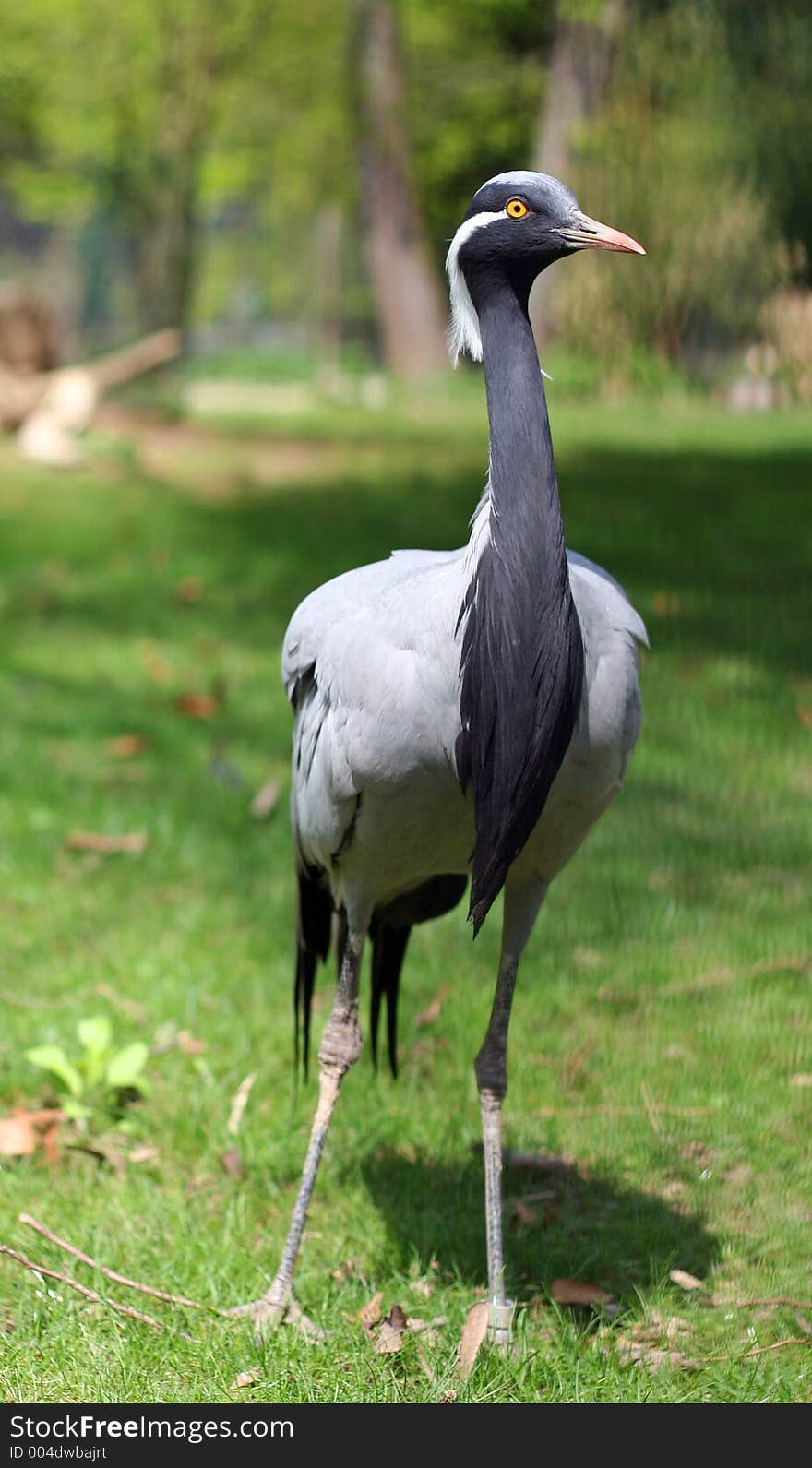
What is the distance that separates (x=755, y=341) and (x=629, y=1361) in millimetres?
8537

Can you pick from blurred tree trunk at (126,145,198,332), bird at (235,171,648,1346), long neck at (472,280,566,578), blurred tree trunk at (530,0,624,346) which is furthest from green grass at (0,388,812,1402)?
blurred tree trunk at (126,145,198,332)

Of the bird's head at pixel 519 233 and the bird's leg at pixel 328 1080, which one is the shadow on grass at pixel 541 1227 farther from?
the bird's head at pixel 519 233

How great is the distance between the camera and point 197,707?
7.23 meters

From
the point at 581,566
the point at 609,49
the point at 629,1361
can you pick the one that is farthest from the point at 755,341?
the point at 629,1361

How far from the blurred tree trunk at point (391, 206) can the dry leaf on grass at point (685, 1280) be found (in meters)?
14.3

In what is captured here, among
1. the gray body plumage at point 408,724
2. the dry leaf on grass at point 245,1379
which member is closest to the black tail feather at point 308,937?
the gray body plumage at point 408,724

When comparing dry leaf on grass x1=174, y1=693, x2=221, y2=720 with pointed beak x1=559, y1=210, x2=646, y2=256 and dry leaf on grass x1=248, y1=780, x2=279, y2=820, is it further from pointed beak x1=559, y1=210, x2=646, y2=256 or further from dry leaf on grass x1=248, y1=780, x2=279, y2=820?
pointed beak x1=559, y1=210, x2=646, y2=256

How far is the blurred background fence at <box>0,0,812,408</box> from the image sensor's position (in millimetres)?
9422

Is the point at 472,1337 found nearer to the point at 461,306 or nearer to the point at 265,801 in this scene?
the point at 461,306

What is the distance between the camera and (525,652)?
2900 millimetres

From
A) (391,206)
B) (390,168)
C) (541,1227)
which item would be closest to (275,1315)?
(541,1227)

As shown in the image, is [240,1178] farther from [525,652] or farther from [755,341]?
[755,341]

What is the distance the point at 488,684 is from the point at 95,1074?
5.63 ft

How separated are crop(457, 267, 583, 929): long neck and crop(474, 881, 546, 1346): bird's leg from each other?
466 mm
